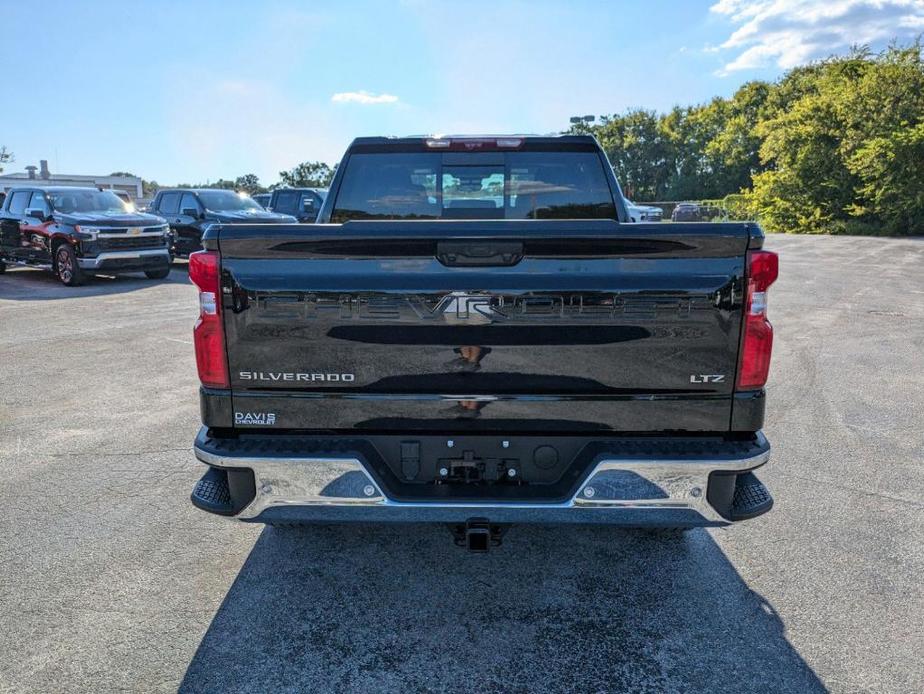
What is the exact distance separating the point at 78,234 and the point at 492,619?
14248 mm

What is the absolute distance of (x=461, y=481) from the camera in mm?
2748

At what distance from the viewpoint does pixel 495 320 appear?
8.61 ft

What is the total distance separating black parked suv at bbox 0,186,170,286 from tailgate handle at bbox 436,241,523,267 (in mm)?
13881

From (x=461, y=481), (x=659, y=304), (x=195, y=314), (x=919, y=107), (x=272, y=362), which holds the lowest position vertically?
(x=195, y=314)

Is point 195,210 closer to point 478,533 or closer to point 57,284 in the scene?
point 57,284

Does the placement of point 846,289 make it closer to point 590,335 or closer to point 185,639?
point 590,335

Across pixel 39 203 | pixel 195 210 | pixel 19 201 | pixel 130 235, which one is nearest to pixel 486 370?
pixel 130 235

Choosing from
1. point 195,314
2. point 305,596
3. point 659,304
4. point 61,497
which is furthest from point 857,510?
point 195,314

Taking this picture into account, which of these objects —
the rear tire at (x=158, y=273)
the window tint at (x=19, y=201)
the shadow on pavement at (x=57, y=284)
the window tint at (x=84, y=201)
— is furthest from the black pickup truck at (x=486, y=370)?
the window tint at (x=19, y=201)

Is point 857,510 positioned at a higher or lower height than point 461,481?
lower

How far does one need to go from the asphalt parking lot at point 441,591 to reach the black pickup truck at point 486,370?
54 cm

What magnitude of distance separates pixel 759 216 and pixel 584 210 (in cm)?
4052

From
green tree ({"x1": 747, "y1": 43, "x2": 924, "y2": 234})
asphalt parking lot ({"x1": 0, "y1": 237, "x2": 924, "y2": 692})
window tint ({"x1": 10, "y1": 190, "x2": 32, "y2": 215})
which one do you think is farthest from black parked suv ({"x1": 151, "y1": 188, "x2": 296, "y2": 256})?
green tree ({"x1": 747, "y1": 43, "x2": 924, "y2": 234})

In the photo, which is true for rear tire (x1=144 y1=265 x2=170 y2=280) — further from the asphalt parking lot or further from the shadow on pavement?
the asphalt parking lot
